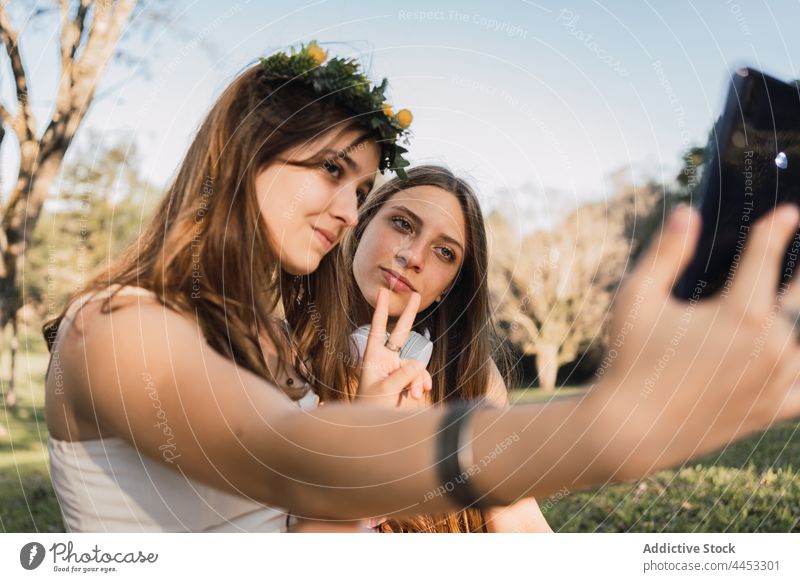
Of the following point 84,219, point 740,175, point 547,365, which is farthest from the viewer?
point 547,365

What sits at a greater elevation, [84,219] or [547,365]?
[84,219]

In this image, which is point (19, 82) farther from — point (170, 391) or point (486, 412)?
point (486, 412)

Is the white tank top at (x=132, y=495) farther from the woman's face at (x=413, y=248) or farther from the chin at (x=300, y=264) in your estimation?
the woman's face at (x=413, y=248)

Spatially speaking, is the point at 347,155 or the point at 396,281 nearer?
the point at 347,155

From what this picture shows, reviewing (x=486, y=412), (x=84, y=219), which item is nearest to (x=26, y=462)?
(x=84, y=219)

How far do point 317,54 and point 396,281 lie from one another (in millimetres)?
528

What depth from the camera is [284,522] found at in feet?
5.29

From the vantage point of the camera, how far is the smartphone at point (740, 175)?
1.17 metres

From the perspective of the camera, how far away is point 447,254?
187 cm

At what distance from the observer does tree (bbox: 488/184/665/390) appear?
2.62m

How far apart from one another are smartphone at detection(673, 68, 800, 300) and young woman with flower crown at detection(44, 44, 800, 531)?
0.15 m
